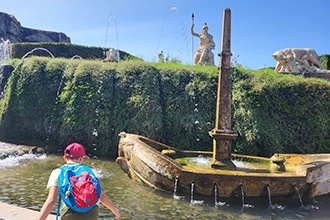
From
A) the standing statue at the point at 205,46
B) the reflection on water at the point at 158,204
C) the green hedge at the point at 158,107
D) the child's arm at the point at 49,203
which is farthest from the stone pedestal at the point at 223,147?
the standing statue at the point at 205,46

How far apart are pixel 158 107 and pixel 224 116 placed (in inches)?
181

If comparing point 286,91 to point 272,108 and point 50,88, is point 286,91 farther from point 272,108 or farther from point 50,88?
point 50,88

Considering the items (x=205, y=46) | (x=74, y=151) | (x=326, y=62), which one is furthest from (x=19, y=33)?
(x=74, y=151)

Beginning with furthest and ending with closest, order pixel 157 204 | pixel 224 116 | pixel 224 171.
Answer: pixel 224 116 < pixel 224 171 < pixel 157 204

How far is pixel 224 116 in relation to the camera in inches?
262

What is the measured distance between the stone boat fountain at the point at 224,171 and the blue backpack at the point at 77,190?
365 cm

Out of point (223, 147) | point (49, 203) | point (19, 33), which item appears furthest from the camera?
point (19, 33)

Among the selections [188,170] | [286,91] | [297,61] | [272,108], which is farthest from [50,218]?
[297,61]

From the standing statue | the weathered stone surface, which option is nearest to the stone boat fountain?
the standing statue

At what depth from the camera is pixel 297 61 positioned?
15.4 m

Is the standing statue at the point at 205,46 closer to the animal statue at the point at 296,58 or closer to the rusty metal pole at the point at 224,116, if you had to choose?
the animal statue at the point at 296,58

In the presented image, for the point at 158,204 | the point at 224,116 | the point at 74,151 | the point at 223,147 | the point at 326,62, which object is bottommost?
the point at 158,204

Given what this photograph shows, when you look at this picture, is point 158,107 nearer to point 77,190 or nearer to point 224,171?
point 224,171

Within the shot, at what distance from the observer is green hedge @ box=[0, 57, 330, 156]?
1045cm
